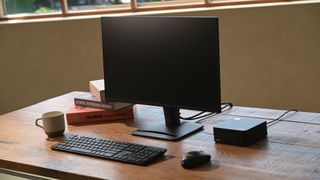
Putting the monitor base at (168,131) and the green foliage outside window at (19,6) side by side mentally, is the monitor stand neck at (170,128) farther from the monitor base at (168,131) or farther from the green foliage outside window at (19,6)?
the green foliage outside window at (19,6)

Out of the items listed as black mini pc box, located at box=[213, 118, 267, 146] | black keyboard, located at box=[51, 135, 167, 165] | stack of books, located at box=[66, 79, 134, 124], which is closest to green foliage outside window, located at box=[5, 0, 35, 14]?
Result: stack of books, located at box=[66, 79, 134, 124]

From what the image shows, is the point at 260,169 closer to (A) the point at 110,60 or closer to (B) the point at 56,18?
(A) the point at 110,60

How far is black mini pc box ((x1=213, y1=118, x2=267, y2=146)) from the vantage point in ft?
6.05

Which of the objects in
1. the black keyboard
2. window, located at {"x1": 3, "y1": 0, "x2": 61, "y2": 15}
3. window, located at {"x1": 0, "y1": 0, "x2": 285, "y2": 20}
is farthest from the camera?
→ window, located at {"x1": 3, "y1": 0, "x2": 61, "y2": 15}

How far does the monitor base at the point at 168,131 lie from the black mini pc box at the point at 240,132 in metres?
0.16

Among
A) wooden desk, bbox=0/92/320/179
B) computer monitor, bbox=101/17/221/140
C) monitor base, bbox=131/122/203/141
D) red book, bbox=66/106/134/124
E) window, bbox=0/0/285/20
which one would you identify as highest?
window, bbox=0/0/285/20

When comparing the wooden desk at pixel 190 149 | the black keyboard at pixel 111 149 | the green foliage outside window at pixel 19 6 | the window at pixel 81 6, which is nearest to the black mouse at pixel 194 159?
the wooden desk at pixel 190 149

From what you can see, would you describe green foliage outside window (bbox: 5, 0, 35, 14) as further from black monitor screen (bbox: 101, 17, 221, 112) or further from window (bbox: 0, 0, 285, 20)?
black monitor screen (bbox: 101, 17, 221, 112)

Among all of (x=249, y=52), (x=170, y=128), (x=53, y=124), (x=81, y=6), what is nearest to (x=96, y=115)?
(x=53, y=124)

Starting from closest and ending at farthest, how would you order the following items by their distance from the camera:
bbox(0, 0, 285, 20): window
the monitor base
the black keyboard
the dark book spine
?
the black keyboard → the monitor base → the dark book spine → bbox(0, 0, 285, 20): window

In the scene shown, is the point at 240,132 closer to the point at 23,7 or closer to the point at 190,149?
the point at 190,149

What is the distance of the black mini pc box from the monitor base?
0.16 metres

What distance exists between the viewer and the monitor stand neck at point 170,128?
201cm

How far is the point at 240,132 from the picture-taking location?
1840 mm
